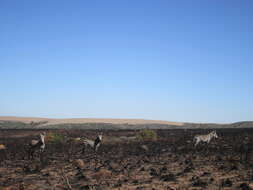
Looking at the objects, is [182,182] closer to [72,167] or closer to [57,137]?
[72,167]

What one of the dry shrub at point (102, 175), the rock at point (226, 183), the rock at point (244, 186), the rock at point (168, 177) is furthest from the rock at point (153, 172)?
the rock at point (244, 186)

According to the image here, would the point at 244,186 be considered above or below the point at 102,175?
above

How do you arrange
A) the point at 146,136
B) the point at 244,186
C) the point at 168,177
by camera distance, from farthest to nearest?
the point at 146,136, the point at 168,177, the point at 244,186

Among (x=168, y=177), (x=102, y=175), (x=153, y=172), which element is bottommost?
(x=102, y=175)

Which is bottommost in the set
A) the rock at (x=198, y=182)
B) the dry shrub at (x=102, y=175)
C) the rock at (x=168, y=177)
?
the dry shrub at (x=102, y=175)

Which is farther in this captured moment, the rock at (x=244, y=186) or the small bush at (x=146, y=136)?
the small bush at (x=146, y=136)

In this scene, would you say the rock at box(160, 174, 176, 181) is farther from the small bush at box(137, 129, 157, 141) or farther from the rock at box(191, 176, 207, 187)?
the small bush at box(137, 129, 157, 141)

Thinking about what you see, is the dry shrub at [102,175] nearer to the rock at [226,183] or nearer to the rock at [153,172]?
the rock at [153,172]

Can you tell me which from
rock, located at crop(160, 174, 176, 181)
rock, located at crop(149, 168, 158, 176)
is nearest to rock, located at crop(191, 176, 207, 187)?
rock, located at crop(160, 174, 176, 181)

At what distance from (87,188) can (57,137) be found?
79.3ft

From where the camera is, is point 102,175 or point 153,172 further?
point 153,172

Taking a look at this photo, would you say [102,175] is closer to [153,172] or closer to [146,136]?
[153,172]

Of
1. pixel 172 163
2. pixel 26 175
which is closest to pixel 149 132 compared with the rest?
pixel 172 163

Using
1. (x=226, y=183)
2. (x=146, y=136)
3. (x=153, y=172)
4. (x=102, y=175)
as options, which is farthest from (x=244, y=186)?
(x=146, y=136)
